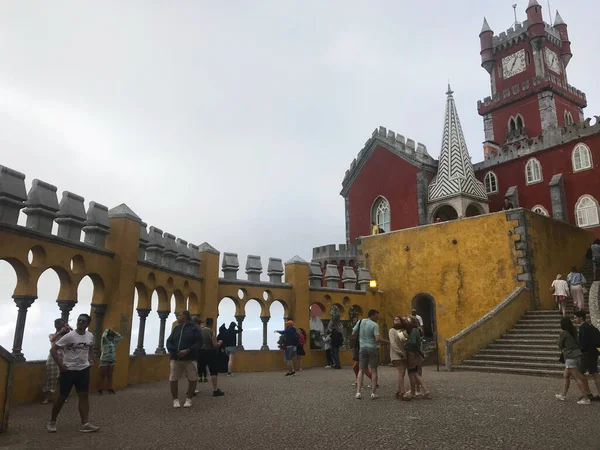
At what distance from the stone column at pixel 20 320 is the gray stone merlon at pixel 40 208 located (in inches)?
46.4

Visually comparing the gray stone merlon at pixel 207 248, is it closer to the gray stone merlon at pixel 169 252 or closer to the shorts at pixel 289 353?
the gray stone merlon at pixel 169 252

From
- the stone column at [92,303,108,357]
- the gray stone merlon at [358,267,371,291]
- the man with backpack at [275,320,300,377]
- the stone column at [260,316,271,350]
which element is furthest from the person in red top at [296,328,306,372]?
the stone column at [92,303,108,357]

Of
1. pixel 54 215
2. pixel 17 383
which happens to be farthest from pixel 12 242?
pixel 17 383

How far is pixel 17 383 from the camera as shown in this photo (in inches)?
297

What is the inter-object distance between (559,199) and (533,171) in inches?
104

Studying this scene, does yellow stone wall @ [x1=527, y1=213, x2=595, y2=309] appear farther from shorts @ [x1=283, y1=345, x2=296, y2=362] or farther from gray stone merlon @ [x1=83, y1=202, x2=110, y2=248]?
gray stone merlon @ [x1=83, y1=202, x2=110, y2=248]

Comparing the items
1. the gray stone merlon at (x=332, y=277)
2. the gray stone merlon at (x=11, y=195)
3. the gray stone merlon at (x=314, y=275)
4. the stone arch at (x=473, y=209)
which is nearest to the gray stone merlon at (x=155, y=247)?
the gray stone merlon at (x=11, y=195)

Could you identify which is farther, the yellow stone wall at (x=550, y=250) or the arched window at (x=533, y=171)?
the arched window at (x=533, y=171)

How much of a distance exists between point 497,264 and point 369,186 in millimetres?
15318

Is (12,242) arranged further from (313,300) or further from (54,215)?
(313,300)

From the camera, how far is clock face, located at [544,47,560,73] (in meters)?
37.4

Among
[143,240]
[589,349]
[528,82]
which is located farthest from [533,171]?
[143,240]

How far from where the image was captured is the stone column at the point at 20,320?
781cm

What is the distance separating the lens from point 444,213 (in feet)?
90.0
